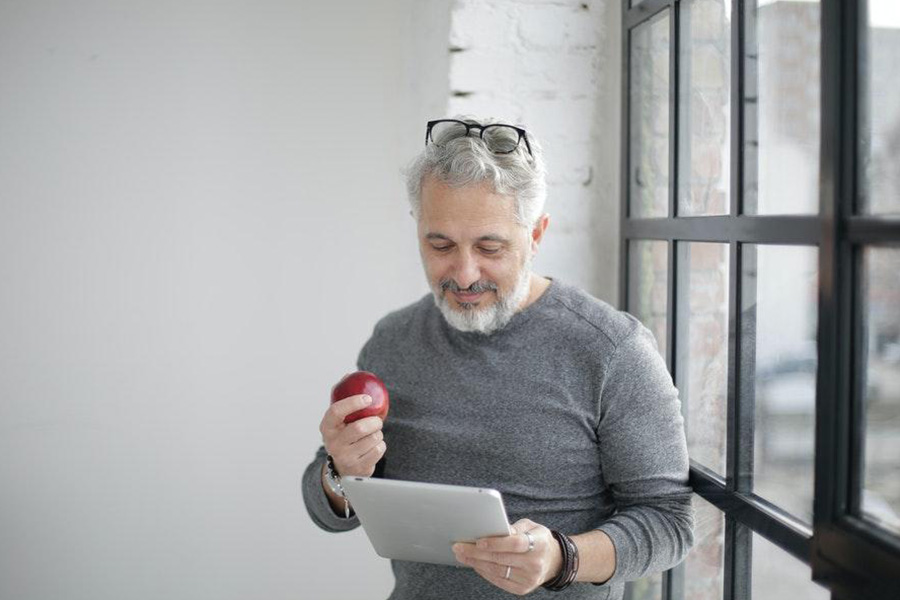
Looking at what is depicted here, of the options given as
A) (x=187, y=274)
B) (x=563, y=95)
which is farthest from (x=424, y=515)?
(x=187, y=274)

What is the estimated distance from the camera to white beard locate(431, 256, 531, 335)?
166 cm

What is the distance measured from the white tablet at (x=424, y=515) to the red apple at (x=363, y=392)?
0.49ft

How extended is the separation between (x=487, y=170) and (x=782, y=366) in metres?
0.58

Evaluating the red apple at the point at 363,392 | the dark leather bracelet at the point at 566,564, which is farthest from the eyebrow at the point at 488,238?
the dark leather bracelet at the point at 566,564

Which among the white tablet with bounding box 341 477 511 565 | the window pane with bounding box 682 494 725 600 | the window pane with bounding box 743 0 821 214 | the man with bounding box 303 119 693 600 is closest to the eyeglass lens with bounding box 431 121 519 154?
the man with bounding box 303 119 693 600

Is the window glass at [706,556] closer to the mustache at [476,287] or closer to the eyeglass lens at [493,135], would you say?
the mustache at [476,287]

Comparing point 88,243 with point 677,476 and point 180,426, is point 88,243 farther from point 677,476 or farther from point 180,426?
point 677,476

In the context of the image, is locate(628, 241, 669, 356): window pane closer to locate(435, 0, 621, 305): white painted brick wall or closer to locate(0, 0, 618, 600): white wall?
locate(435, 0, 621, 305): white painted brick wall

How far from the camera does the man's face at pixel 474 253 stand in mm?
1600

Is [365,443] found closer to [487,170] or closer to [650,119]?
[487,170]

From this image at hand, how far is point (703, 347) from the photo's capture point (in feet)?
5.79

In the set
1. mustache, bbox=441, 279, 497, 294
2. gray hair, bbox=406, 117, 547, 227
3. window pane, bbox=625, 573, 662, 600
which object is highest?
gray hair, bbox=406, 117, 547, 227

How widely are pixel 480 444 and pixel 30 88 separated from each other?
1677 mm

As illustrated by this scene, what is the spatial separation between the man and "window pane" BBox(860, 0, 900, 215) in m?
0.55
